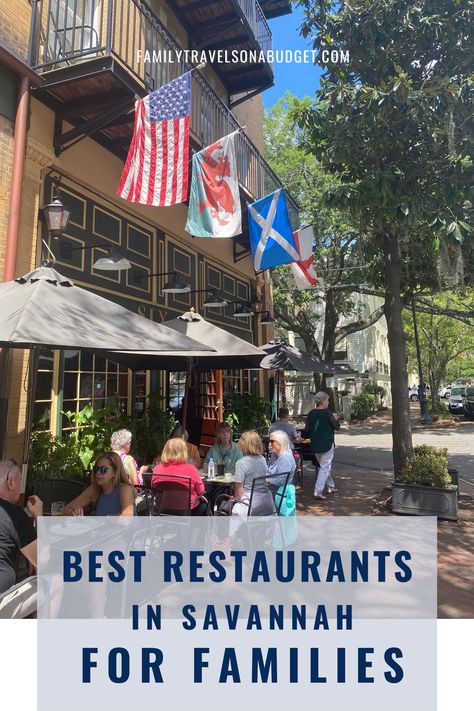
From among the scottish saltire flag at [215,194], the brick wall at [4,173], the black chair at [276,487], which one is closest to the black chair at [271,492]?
the black chair at [276,487]

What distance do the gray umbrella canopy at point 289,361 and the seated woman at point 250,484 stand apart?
422cm

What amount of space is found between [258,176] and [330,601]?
31.7 feet

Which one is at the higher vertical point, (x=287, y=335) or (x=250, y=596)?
(x=287, y=335)

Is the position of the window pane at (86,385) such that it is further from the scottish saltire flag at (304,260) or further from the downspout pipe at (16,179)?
the scottish saltire flag at (304,260)

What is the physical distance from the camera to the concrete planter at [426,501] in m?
6.38

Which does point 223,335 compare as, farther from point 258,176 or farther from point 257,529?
point 258,176

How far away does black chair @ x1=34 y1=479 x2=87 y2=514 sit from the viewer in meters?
4.50

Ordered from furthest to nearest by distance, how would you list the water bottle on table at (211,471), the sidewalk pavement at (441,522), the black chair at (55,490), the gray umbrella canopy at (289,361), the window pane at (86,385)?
the gray umbrella canopy at (289,361)
the window pane at (86,385)
the water bottle on table at (211,471)
the black chair at (55,490)
the sidewalk pavement at (441,522)

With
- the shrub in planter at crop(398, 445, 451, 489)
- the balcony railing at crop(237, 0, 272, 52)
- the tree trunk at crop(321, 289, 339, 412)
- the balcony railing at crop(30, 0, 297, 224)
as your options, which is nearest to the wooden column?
the balcony railing at crop(30, 0, 297, 224)

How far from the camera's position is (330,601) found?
13.2ft

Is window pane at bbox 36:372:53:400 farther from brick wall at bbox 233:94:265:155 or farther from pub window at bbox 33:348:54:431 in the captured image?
brick wall at bbox 233:94:265:155

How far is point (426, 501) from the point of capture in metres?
6.50

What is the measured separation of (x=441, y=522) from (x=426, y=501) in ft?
1.03

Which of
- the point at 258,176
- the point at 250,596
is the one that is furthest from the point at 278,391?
the point at 250,596
